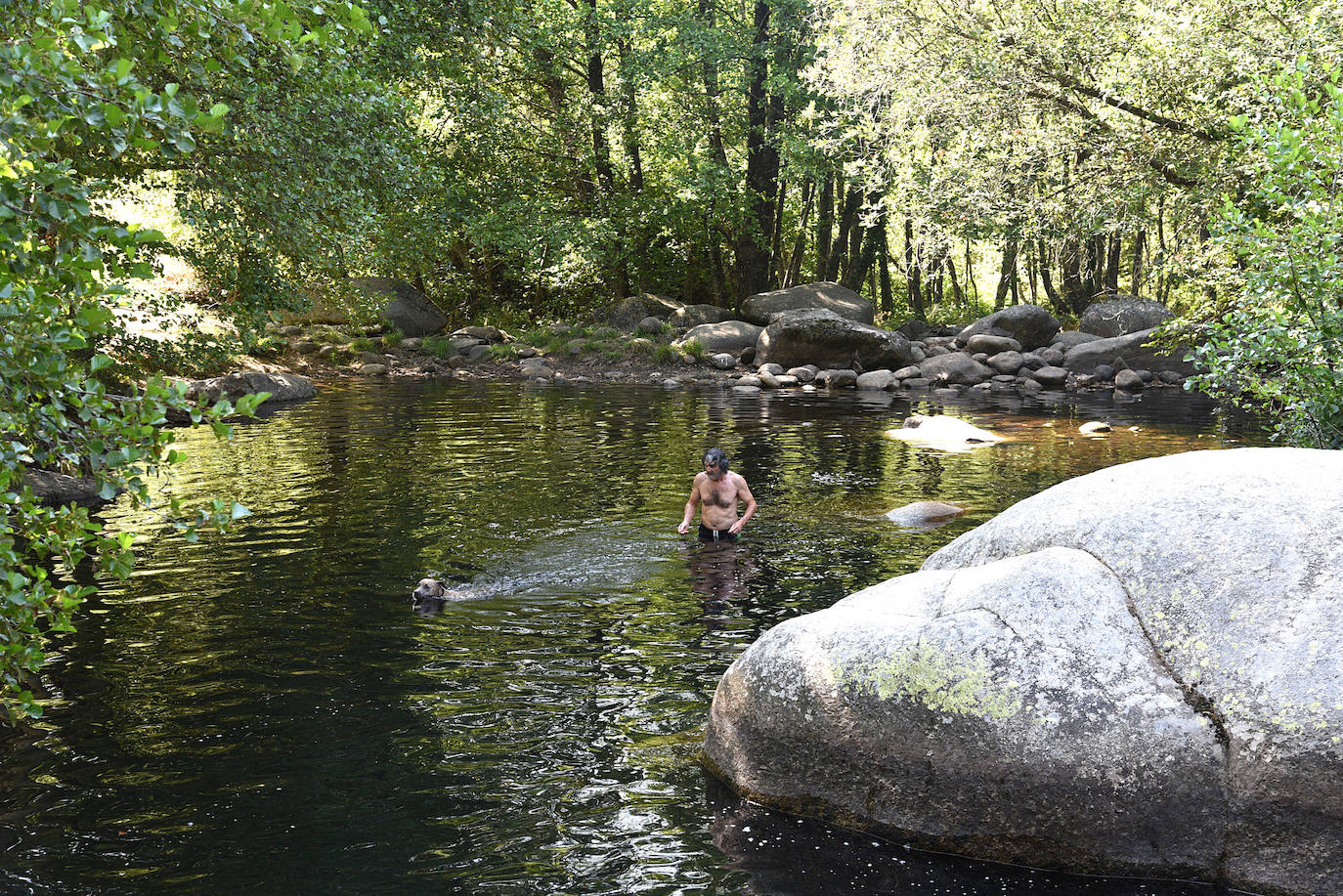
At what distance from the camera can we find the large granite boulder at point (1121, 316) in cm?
3424

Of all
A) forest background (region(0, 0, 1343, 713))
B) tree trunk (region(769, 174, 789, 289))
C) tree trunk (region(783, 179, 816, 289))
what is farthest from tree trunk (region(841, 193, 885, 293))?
tree trunk (region(769, 174, 789, 289))

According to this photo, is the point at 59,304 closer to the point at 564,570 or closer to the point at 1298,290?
the point at 564,570

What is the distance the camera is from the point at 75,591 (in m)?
4.89

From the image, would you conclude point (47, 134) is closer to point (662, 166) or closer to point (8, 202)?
point (8, 202)

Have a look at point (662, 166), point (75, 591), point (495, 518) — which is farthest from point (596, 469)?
point (662, 166)

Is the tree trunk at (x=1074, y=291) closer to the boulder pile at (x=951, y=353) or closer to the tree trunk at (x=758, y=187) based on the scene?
the boulder pile at (x=951, y=353)

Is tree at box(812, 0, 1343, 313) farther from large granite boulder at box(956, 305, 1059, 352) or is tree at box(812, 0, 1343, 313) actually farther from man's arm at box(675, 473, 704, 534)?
man's arm at box(675, 473, 704, 534)

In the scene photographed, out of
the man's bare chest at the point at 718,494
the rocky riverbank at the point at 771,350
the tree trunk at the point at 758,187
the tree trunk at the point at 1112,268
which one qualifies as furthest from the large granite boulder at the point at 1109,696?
the tree trunk at the point at 1112,268

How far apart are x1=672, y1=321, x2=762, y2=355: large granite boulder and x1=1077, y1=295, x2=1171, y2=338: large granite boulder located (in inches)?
441

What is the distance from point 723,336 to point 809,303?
3.93 metres

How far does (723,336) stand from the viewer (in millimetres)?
36250

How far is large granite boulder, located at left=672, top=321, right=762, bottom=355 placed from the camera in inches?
1416

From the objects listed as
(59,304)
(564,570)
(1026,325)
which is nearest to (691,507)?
(564,570)

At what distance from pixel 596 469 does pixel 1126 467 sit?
12.1m
